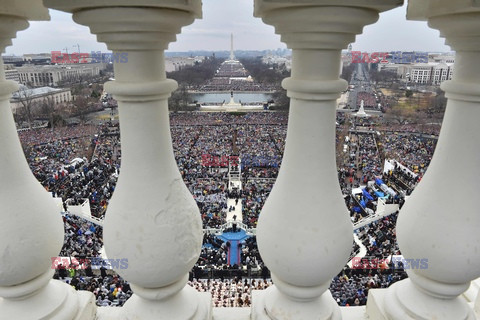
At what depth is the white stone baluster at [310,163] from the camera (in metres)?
2.00

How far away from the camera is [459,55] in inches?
90.9

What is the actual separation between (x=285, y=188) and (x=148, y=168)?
2.92 feet

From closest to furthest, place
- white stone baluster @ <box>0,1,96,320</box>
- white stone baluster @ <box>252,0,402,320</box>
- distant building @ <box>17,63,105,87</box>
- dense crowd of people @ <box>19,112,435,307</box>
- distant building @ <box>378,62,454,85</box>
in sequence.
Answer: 1. white stone baluster @ <box>252,0,402,320</box>
2. white stone baluster @ <box>0,1,96,320</box>
3. dense crowd of people @ <box>19,112,435,307</box>
4. distant building @ <box>17,63,105,87</box>
5. distant building @ <box>378,62,454,85</box>

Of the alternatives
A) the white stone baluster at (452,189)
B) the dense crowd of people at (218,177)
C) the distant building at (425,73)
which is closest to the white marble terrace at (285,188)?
the white stone baluster at (452,189)

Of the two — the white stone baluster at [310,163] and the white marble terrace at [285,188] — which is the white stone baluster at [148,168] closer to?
the white marble terrace at [285,188]

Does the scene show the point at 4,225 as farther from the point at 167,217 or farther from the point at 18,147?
the point at 167,217

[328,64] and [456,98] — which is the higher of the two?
[328,64]

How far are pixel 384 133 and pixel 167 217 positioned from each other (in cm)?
4312

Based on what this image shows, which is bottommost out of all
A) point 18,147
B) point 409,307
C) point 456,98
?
point 409,307

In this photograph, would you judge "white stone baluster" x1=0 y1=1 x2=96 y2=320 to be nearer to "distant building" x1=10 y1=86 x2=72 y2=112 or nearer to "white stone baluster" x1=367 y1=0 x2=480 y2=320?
"white stone baluster" x1=367 y1=0 x2=480 y2=320

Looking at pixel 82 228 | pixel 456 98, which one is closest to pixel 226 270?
pixel 82 228

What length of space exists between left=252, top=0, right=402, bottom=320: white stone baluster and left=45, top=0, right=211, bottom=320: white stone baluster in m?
0.54

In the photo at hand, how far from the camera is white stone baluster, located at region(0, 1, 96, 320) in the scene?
2.48m

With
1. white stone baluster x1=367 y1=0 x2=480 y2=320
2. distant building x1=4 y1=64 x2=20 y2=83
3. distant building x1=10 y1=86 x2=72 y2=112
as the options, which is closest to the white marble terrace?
white stone baluster x1=367 y1=0 x2=480 y2=320
